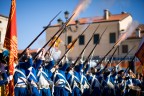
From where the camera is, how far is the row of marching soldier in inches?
304

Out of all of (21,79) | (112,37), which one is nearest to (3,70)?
(21,79)

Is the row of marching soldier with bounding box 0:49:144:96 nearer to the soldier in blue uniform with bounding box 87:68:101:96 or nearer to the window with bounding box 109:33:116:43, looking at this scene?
the soldier in blue uniform with bounding box 87:68:101:96

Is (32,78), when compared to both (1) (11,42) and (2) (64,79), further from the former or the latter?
(1) (11,42)

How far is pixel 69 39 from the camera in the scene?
40.3m

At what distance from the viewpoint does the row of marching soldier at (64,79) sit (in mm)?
7730

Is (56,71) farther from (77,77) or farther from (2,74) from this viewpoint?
(2,74)

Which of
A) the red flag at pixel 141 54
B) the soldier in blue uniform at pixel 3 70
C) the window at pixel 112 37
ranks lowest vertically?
Answer: the soldier in blue uniform at pixel 3 70

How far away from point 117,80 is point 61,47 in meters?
28.4

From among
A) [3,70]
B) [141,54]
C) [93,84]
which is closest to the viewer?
[3,70]

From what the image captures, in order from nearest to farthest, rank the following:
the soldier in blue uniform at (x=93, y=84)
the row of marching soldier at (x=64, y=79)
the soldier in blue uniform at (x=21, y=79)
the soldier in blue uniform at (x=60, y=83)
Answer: the soldier in blue uniform at (x=21, y=79) → the row of marching soldier at (x=64, y=79) → the soldier in blue uniform at (x=60, y=83) → the soldier in blue uniform at (x=93, y=84)

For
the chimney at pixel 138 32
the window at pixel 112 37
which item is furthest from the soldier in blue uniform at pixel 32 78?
the window at pixel 112 37

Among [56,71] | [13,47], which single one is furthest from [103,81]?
[13,47]

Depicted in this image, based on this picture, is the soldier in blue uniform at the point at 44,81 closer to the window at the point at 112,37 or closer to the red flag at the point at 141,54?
→ the red flag at the point at 141,54

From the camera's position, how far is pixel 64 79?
30.9 feet
